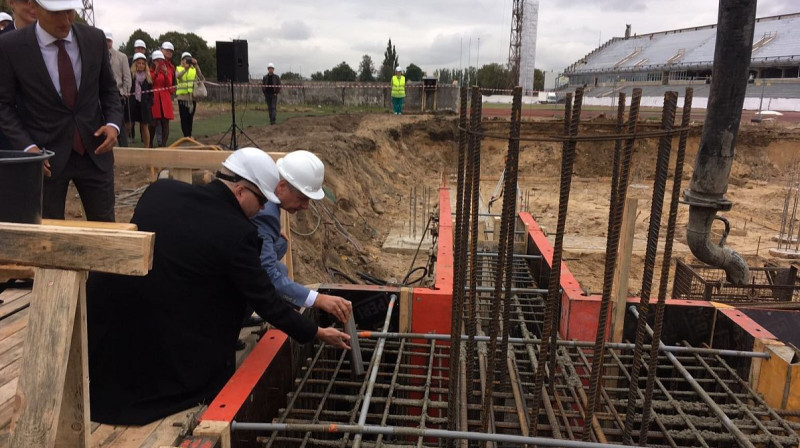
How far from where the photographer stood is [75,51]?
11.1 ft

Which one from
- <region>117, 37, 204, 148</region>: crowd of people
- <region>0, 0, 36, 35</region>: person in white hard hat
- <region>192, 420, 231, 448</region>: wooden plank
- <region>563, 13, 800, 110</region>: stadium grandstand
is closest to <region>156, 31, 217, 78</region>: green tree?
<region>563, 13, 800, 110</region>: stadium grandstand

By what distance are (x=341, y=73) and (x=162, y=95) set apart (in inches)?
2117

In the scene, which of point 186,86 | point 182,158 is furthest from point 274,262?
point 186,86

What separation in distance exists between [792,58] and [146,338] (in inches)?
2011

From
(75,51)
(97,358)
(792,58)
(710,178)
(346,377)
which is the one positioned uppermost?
(792,58)

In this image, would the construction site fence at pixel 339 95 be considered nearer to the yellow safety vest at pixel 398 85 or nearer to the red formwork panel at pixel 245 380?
the yellow safety vest at pixel 398 85

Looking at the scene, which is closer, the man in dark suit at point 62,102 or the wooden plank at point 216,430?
the wooden plank at point 216,430

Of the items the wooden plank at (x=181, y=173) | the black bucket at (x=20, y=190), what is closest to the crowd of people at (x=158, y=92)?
the wooden plank at (x=181, y=173)

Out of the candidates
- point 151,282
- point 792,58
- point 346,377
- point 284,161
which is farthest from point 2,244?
point 792,58

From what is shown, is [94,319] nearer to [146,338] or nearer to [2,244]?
[146,338]

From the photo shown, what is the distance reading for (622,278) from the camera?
12.5 ft

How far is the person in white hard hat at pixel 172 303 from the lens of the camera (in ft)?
8.02

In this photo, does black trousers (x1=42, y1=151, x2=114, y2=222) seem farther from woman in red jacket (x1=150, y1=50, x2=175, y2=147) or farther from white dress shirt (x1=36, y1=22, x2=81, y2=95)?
woman in red jacket (x1=150, y1=50, x2=175, y2=147)

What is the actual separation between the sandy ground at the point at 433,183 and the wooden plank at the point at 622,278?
0.91m
